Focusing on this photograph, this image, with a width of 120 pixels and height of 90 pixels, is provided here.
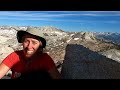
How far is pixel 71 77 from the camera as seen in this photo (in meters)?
3.00

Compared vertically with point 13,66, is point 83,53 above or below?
below

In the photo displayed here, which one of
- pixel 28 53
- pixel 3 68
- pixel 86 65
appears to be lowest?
pixel 86 65

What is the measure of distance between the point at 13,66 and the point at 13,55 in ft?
0.32

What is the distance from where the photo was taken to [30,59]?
2.61 meters

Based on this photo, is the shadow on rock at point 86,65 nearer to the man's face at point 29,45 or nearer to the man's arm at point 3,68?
the man's face at point 29,45

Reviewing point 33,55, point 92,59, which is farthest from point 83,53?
point 33,55

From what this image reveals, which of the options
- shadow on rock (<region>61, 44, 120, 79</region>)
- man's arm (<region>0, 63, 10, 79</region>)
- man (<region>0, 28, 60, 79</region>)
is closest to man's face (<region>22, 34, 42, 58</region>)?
man (<region>0, 28, 60, 79</region>)

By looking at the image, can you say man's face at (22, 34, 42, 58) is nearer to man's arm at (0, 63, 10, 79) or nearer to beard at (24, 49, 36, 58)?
beard at (24, 49, 36, 58)

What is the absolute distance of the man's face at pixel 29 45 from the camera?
8.44 ft

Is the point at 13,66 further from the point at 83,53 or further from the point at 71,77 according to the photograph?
the point at 83,53

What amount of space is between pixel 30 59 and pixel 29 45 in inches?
5.1

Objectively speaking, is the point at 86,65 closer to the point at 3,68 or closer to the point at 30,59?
the point at 30,59

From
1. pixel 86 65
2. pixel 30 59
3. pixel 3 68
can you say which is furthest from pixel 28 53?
pixel 86 65

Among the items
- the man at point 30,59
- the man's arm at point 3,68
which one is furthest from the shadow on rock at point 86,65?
the man's arm at point 3,68
